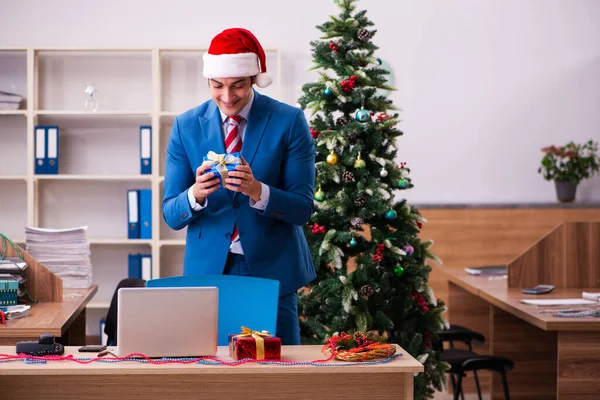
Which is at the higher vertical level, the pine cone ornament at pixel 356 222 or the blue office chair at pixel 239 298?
the pine cone ornament at pixel 356 222

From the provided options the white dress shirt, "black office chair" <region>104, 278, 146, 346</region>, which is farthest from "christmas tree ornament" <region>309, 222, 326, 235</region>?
the white dress shirt

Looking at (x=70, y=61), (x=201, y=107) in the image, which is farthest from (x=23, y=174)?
(x=201, y=107)

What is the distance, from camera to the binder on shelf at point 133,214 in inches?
236

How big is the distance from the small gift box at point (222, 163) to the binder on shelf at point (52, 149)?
3681mm

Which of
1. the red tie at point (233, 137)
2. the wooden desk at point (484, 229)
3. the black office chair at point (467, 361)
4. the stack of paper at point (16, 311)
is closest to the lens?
the red tie at point (233, 137)

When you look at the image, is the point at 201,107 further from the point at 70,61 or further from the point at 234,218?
the point at 70,61

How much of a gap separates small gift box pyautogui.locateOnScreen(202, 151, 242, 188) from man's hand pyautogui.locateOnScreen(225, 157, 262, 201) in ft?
0.05

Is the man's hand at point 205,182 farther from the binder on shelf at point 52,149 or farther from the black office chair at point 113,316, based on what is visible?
the binder on shelf at point 52,149

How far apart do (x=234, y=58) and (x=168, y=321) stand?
97 centimetres

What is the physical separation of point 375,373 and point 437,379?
2.11 metres

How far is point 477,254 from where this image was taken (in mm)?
6109

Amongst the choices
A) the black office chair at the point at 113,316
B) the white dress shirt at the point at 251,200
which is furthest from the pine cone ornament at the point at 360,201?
the white dress shirt at the point at 251,200

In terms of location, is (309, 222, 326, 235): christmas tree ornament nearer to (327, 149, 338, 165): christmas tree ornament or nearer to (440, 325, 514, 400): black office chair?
(327, 149, 338, 165): christmas tree ornament

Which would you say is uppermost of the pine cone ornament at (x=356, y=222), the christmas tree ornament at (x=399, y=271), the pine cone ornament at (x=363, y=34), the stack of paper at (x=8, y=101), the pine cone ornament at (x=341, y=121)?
the pine cone ornament at (x=363, y=34)
